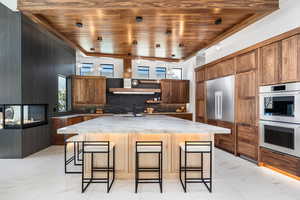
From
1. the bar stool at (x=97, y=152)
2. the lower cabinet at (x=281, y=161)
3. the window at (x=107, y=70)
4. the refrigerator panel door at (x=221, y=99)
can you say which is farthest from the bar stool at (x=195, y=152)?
the window at (x=107, y=70)

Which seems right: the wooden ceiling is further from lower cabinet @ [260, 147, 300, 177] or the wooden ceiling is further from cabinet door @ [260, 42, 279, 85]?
lower cabinet @ [260, 147, 300, 177]

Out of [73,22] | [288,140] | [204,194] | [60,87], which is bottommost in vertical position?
[204,194]

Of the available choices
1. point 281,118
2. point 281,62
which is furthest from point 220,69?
point 281,118

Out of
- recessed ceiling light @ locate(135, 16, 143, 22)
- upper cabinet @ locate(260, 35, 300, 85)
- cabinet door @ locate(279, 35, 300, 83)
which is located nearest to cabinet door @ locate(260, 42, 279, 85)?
upper cabinet @ locate(260, 35, 300, 85)

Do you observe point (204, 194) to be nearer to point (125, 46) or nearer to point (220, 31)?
point (220, 31)

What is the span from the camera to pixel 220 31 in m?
3.94

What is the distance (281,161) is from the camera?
3236mm

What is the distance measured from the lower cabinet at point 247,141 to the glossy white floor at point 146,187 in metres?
0.33

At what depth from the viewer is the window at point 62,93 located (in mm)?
6086

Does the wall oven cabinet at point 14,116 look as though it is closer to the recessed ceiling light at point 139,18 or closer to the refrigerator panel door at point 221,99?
the recessed ceiling light at point 139,18

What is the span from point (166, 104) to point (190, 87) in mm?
1214

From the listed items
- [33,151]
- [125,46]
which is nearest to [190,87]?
[125,46]

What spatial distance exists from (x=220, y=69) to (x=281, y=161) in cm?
260

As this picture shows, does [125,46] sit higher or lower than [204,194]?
higher
